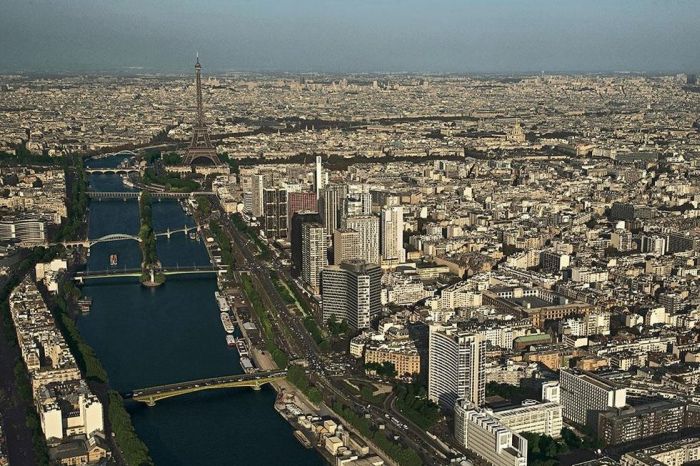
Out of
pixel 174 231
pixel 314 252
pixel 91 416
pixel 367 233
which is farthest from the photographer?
pixel 174 231

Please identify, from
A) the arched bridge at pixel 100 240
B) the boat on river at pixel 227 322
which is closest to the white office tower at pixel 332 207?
the boat on river at pixel 227 322

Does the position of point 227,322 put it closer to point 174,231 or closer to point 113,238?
point 113,238

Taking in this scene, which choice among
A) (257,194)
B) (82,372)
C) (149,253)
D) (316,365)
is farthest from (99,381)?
(257,194)

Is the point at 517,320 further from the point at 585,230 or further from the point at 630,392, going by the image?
the point at 585,230

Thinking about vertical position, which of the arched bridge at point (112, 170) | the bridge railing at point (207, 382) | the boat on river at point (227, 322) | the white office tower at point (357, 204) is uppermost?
the white office tower at point (357, 204)

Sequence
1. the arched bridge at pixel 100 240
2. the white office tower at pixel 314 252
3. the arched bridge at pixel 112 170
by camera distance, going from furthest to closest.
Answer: the arched bridge at pixel 112 170, the arched bridge at pixel 100 240, the white office tower at pixel 314 252

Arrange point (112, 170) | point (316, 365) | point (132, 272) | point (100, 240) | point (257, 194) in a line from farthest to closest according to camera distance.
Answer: point (112, 170) < point (257, 194) < point (100, 240) < point (132, 272) < point (316, 365)

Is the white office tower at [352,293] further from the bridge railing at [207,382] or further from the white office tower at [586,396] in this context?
the white office tower at [586,396]
